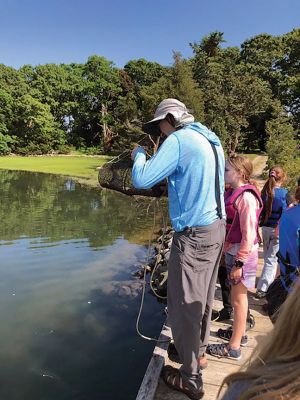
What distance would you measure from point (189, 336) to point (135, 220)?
13.0 metres

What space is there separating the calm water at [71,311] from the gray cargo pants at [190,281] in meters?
2.38

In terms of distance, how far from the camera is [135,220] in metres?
16.0

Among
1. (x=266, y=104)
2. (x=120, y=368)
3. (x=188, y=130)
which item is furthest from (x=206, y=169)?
(x=266, y=104)

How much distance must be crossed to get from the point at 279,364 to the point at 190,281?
75.6 inches

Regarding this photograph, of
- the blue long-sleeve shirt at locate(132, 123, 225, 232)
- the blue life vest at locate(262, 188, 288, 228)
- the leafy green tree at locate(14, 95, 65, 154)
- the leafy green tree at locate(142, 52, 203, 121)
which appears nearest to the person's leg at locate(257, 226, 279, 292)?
the blue life vest at locate(262, 188, 288, 228)

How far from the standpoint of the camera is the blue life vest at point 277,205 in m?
5.31

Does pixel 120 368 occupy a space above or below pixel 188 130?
below

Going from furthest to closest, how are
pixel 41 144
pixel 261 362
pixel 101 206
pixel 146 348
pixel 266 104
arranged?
pixel 41 144
pixel 266 104
pixel 101 206
pixel 146 348
pixel 261 362

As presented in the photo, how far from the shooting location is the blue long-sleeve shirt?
280 centimetres

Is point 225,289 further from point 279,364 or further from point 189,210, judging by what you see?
point 279,364

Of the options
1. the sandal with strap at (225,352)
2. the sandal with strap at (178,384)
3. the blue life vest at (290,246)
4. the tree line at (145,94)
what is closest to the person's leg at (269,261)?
the sandal with strap at (225,352)

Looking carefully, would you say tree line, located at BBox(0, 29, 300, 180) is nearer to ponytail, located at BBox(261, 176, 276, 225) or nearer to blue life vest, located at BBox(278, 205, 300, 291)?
ponytail, located at BBox(261, 176, 276, 225)

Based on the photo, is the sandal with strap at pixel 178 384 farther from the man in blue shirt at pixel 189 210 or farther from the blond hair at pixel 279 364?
the blond hair at pixel 279 364

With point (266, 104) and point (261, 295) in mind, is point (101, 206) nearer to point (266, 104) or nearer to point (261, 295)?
point (261, 295)
